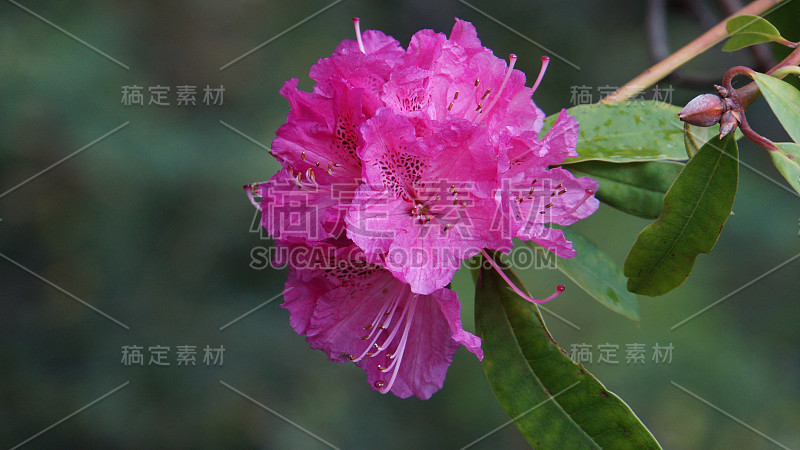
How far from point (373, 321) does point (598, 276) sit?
413 mm

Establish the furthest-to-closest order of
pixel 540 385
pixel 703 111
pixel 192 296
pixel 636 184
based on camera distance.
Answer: pixel 192 296
pixel 636 184
pixel 540 385
pixel 703 111

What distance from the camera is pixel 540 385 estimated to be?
2.95ft

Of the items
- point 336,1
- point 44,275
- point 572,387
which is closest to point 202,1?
point 336,1

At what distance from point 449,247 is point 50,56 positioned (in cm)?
160

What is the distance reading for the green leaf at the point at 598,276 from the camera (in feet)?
3.41

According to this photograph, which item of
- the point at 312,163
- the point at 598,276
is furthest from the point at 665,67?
the point at 312,163

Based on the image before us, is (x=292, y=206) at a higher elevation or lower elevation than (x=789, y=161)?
lower

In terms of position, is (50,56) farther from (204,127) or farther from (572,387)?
(572,387)

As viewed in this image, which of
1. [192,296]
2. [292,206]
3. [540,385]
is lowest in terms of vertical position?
[192,296]

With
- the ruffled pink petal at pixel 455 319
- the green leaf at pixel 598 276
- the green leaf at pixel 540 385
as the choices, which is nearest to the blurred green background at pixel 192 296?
the green leaf at pixel 598 276

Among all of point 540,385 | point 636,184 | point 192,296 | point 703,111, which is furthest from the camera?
point 192,296

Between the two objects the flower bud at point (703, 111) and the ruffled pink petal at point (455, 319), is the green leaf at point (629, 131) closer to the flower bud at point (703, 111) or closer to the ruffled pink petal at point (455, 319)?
the flower bud at point (703, 111)

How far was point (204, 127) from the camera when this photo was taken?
77.1 inches

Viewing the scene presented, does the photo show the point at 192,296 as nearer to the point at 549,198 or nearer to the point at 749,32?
the point at 549,198
